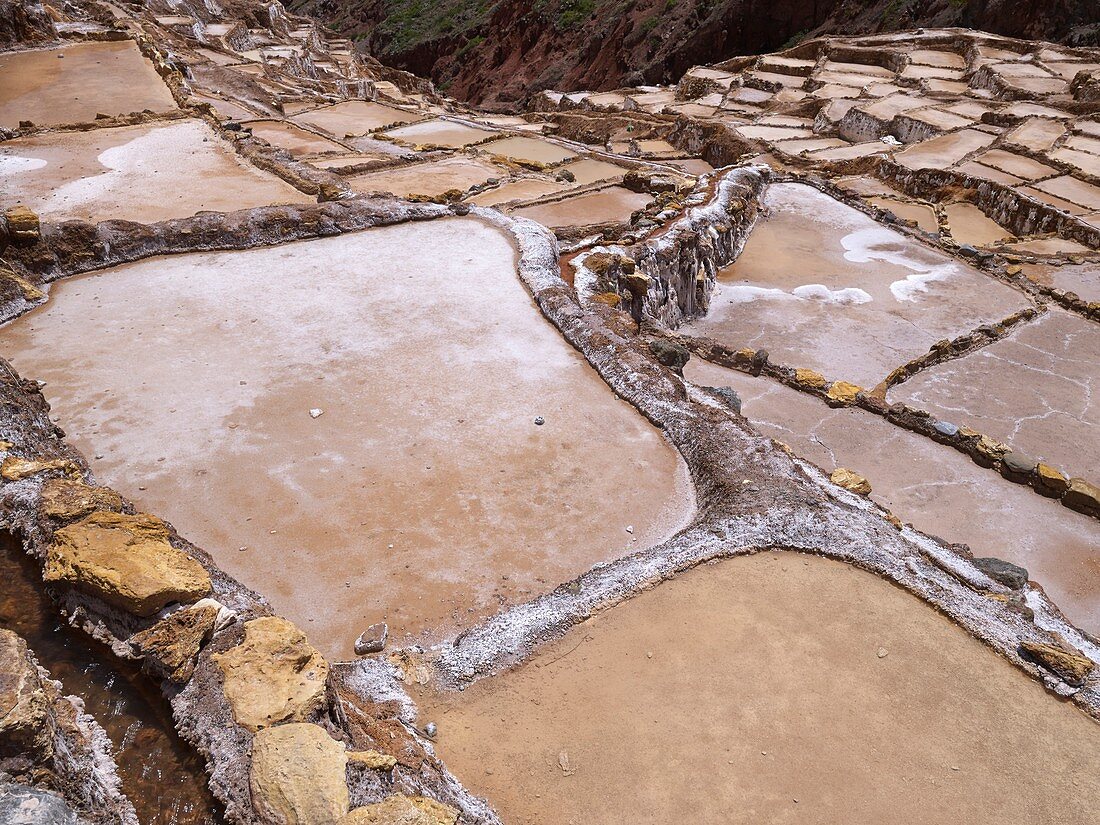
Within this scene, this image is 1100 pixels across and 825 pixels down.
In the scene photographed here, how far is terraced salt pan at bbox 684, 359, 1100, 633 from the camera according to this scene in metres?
6.89

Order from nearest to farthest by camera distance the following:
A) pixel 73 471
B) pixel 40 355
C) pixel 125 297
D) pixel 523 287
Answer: pixel 73 471 < pixel 40 355 < pixel 125 297 < pixel 523 287

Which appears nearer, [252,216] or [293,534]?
[293,534]

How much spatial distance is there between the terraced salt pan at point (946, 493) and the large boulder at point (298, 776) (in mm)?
6216

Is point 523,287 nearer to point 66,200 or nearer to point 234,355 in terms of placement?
point 234,355

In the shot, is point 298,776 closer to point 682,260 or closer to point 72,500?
point 72,500

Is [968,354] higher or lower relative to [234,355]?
lower

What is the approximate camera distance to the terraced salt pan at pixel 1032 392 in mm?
8734

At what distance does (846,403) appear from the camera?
909cm

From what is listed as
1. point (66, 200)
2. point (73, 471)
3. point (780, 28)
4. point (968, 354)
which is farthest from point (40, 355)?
point (780, 28)

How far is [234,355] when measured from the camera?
672cm

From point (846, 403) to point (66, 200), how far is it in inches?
405

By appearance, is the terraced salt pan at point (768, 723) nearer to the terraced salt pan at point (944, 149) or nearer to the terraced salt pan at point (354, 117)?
the terraced salt pan at point (944, 149)

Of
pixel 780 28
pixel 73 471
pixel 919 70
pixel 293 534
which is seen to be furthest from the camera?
pixel 780 28

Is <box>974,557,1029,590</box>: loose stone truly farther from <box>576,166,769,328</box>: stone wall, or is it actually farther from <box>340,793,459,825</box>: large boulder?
<box>576,166,769,328</box>: stone wall
